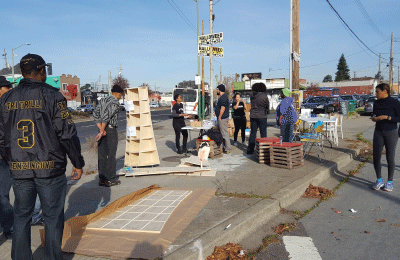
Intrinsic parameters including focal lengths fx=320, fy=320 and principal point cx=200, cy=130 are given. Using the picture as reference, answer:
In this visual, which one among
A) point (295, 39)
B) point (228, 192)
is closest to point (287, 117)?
point (228, 192)

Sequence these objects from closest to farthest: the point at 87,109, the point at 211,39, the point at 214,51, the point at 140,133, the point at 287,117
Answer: the point at 140,133 → the point at 287,117 → the point at 211,39 → the point at 214,51 → the point at 87,109

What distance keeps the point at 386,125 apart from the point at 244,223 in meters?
3.48

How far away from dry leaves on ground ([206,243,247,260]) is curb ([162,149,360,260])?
0.15ft

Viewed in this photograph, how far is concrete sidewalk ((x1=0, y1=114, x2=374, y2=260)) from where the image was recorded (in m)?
3.45

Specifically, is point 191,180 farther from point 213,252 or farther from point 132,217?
point 213,252

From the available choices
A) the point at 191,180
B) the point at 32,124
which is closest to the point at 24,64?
the point at 32,124

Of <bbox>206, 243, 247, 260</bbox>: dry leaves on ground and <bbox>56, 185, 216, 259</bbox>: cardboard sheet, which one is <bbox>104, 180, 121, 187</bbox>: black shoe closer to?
<bbox>56, 185, 216, 259</bbox>: cardboard sheet

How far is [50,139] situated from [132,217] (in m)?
1.85

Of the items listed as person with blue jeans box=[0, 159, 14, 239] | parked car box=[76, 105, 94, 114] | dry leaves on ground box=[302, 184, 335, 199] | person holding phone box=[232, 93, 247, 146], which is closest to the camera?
person with blue jeans box=[0, 159, 14, 239]

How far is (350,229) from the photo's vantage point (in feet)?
13.6

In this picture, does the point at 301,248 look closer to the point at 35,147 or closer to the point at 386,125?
the point at 35,147

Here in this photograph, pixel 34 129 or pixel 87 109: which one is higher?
pixel 34 129

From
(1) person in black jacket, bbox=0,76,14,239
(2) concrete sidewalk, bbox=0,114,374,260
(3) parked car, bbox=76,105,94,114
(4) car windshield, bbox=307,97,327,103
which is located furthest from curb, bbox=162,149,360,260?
(3) parked car, bbox=76,105,94,114

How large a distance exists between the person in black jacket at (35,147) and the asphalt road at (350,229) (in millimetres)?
2173
